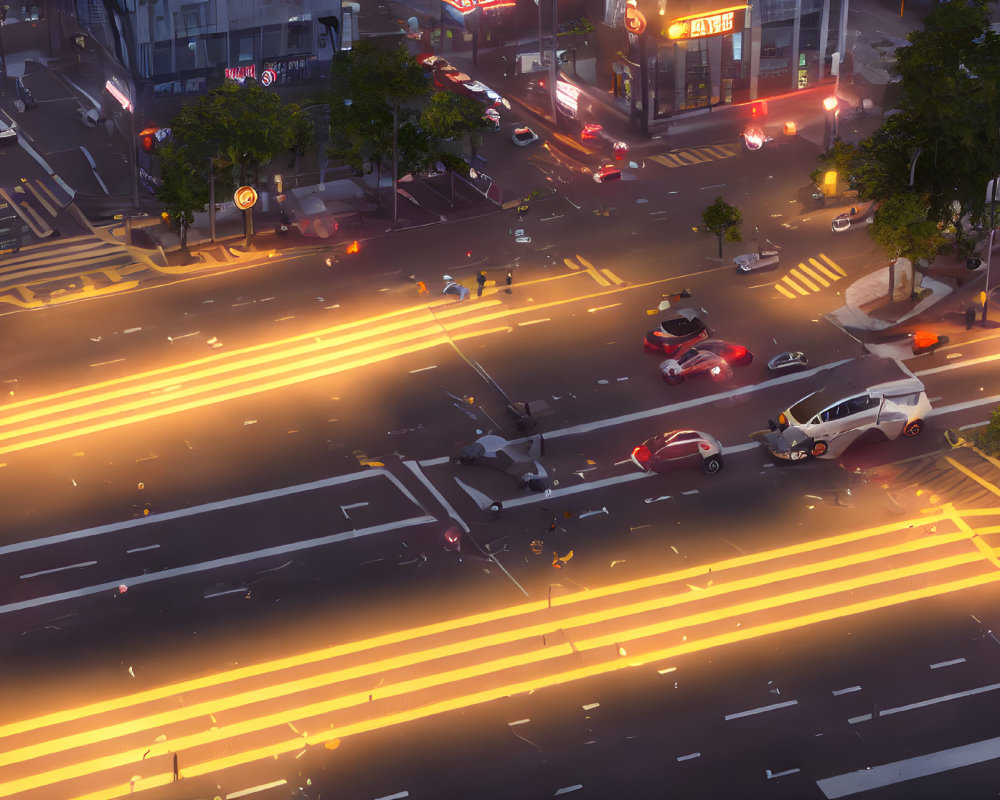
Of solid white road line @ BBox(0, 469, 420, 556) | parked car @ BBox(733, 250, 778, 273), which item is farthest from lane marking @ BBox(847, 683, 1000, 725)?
parked car @ BBox(733, 250, 778, 273)

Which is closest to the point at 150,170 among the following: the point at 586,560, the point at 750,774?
the point at 586,560

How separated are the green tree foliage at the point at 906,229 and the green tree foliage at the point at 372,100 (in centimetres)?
3213

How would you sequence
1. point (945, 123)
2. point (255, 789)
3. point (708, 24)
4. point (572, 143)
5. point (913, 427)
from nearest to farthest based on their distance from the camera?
point (255, 789), point (913, 427), point (945, 123), point (708, 24), point (572, 143)

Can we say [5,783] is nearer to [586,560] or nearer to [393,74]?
[586,560]

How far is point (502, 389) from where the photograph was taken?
68.2 metres

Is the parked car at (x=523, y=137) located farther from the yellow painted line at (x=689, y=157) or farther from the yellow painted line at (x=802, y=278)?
the yellow painted line at (x=802, y=278)

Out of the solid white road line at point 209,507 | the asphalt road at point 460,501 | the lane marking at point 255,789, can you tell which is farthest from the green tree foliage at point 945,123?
the lane marking at point 255,789

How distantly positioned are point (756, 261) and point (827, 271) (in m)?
4.25

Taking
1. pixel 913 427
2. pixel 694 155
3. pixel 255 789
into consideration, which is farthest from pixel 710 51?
pixel 255 789

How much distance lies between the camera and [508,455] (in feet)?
202

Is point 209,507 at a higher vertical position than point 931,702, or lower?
lower

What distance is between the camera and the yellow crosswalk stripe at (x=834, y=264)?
78688mm

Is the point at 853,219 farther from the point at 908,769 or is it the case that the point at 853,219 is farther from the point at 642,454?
the point at 908,769

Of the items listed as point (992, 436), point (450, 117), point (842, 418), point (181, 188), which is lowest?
point (842, 418)
